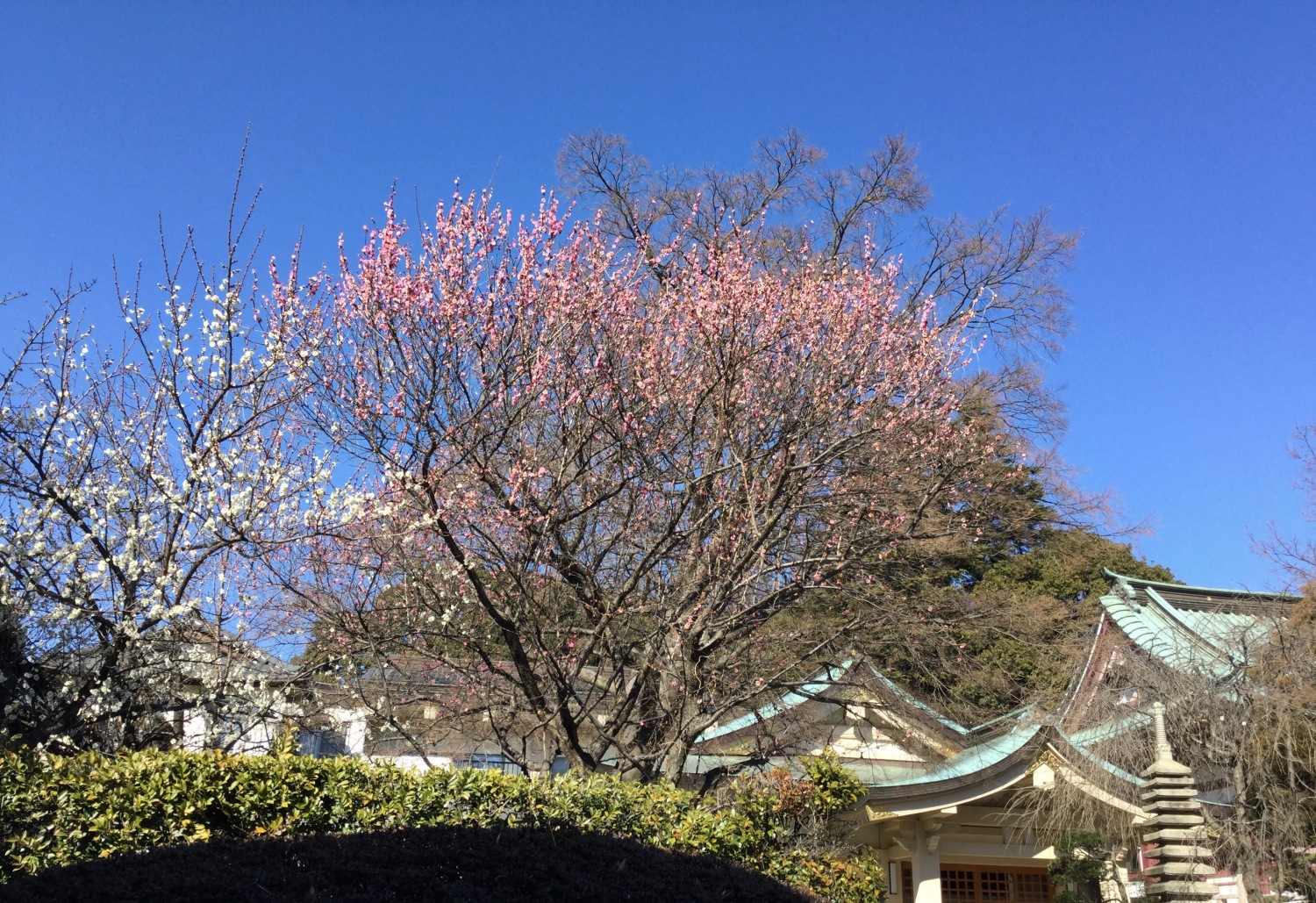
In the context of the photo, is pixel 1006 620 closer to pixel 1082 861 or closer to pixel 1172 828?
pixel 1082 861

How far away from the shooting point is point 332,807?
7.18 meters

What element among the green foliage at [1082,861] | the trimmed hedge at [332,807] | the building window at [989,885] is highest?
the trimmed hedge at [332,807]

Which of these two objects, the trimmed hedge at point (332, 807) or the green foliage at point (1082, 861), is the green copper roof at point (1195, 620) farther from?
the trimmed hedge at point (332, 807)

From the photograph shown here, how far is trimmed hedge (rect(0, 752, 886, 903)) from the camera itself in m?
6.41

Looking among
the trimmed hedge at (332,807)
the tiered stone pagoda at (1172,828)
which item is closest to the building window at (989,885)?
the trimmed hedge at (332,807)

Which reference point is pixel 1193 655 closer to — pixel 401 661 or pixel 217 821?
pixel 401 661

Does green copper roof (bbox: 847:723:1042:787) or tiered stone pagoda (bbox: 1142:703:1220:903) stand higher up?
green copper roof (bbox: 847:723:1042:787)

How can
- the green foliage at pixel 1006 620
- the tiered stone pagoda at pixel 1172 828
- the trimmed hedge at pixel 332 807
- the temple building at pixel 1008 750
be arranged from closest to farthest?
the trimmed hedge at pixel 332 807, the tiered stone pagoda at pixel 1172 828, the temple building at pixel 1008 750, the green foliage at pixel 1006 620

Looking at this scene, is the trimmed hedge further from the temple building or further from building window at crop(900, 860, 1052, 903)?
building window at crop(900, 860, 1052, 903)

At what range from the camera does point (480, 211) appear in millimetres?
9422

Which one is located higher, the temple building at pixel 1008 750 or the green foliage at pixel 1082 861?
the temple building at pixel 1008 750

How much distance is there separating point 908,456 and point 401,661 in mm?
6367

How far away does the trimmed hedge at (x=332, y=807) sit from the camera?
641 centimetres

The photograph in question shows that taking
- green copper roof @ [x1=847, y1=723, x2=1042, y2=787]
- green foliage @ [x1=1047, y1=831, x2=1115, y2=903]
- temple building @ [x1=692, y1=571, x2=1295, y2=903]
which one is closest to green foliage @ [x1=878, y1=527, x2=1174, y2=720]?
temple building @ [x1=692, y1=571, x2=1295, y2=903]
